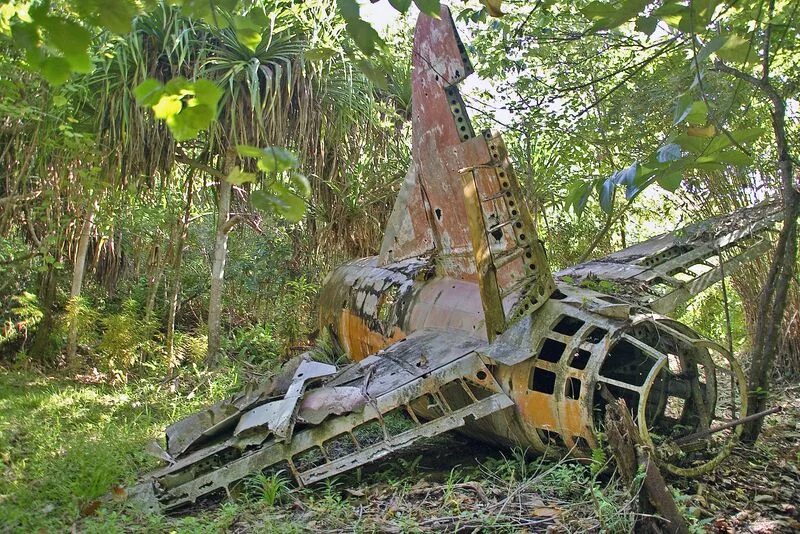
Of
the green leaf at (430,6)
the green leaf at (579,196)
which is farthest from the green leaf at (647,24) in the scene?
the green leaf at (430,6)

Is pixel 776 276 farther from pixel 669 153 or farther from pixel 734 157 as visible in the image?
pixel 734 157

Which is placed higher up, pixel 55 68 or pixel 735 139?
pixel 55 68

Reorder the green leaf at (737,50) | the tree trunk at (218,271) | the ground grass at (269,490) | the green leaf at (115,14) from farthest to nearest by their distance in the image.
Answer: the tree trunk at (218,271)
the ground grass at (269,490)
the green leaf at (737,50)
the green leaf at (115,14)

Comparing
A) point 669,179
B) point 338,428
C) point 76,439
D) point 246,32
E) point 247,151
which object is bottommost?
point 338,428

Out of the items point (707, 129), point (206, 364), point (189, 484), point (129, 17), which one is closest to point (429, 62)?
point (707, 129)

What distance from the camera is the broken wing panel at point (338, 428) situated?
4.88 m

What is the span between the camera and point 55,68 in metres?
1.55

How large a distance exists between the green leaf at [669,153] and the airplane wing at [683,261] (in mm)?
3003

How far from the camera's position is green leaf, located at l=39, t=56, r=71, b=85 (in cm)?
155

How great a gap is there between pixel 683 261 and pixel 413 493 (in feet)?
11.4

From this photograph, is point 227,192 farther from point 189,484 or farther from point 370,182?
point 189,484

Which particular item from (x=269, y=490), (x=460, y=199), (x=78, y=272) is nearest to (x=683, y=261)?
(x=460, y=199)

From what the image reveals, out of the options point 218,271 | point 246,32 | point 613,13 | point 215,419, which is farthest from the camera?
point 218,271

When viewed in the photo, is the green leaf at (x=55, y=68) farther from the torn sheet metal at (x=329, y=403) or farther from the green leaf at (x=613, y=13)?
the torn sheet metal at (x=329, y=403)
